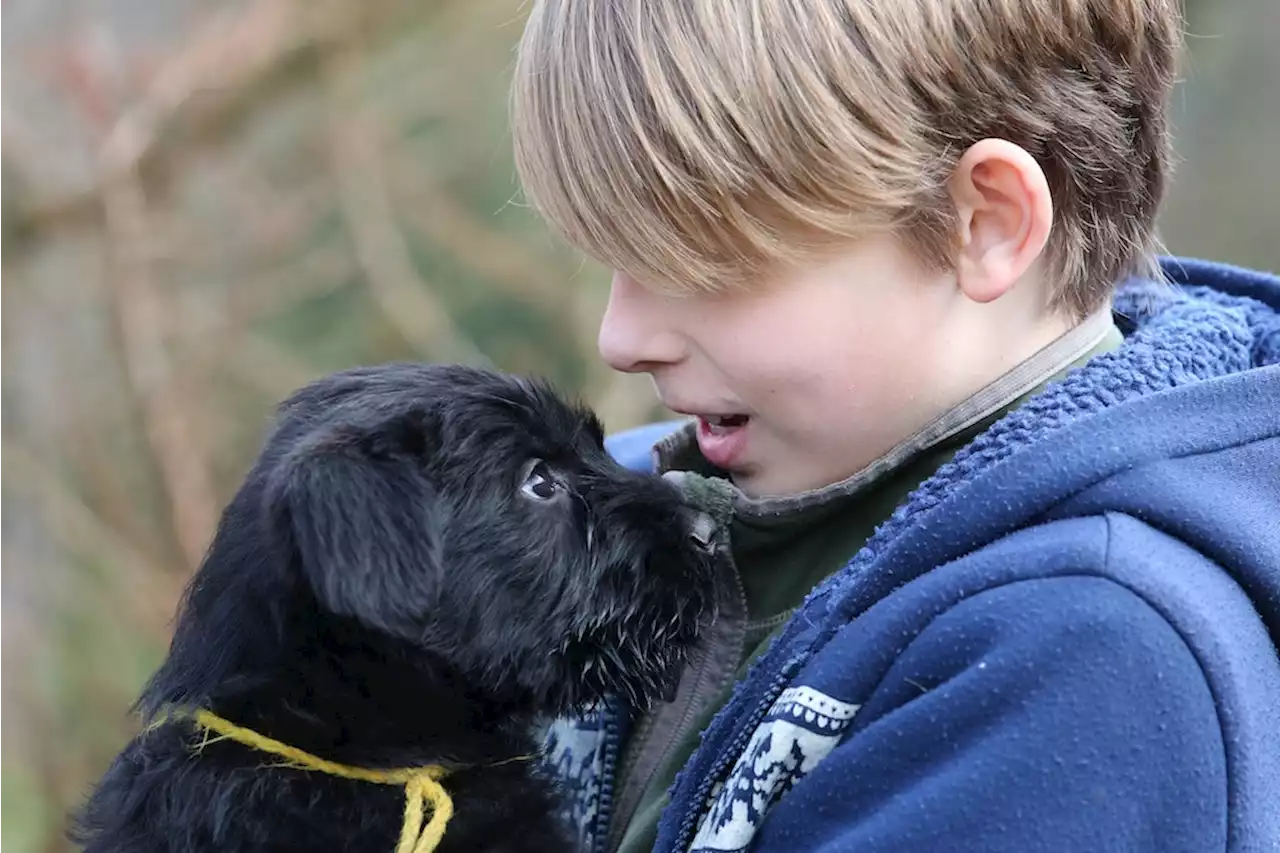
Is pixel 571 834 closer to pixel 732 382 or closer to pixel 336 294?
pixel 732 382

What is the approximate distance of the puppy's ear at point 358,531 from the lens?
4.71 feet

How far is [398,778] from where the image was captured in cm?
162

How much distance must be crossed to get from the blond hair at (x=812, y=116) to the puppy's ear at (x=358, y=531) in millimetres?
→ 382

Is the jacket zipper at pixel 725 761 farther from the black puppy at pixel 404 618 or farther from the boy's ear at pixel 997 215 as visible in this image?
the boy's ear at pixel 997 215

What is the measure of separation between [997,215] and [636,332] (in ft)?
1.47

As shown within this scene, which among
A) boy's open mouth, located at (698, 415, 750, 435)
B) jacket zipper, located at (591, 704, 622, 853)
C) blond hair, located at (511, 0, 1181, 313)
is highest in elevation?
blond hair, located at (511, 0, 1181, 313)

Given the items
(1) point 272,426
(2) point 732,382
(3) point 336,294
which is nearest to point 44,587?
(3) point 336,294

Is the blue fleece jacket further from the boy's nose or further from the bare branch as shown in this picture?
the bare branch

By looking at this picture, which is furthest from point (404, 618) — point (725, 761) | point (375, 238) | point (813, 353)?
point (375, 238)

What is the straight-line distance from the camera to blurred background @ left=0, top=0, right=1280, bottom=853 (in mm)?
3672

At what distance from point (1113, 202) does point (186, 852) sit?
137cm

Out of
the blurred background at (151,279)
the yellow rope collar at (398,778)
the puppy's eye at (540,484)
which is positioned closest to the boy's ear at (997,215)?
the puppy's eye at (540,484)

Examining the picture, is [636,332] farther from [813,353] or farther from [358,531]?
[358,531]

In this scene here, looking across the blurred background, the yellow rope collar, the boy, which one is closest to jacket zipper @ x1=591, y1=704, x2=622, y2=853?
the boy
